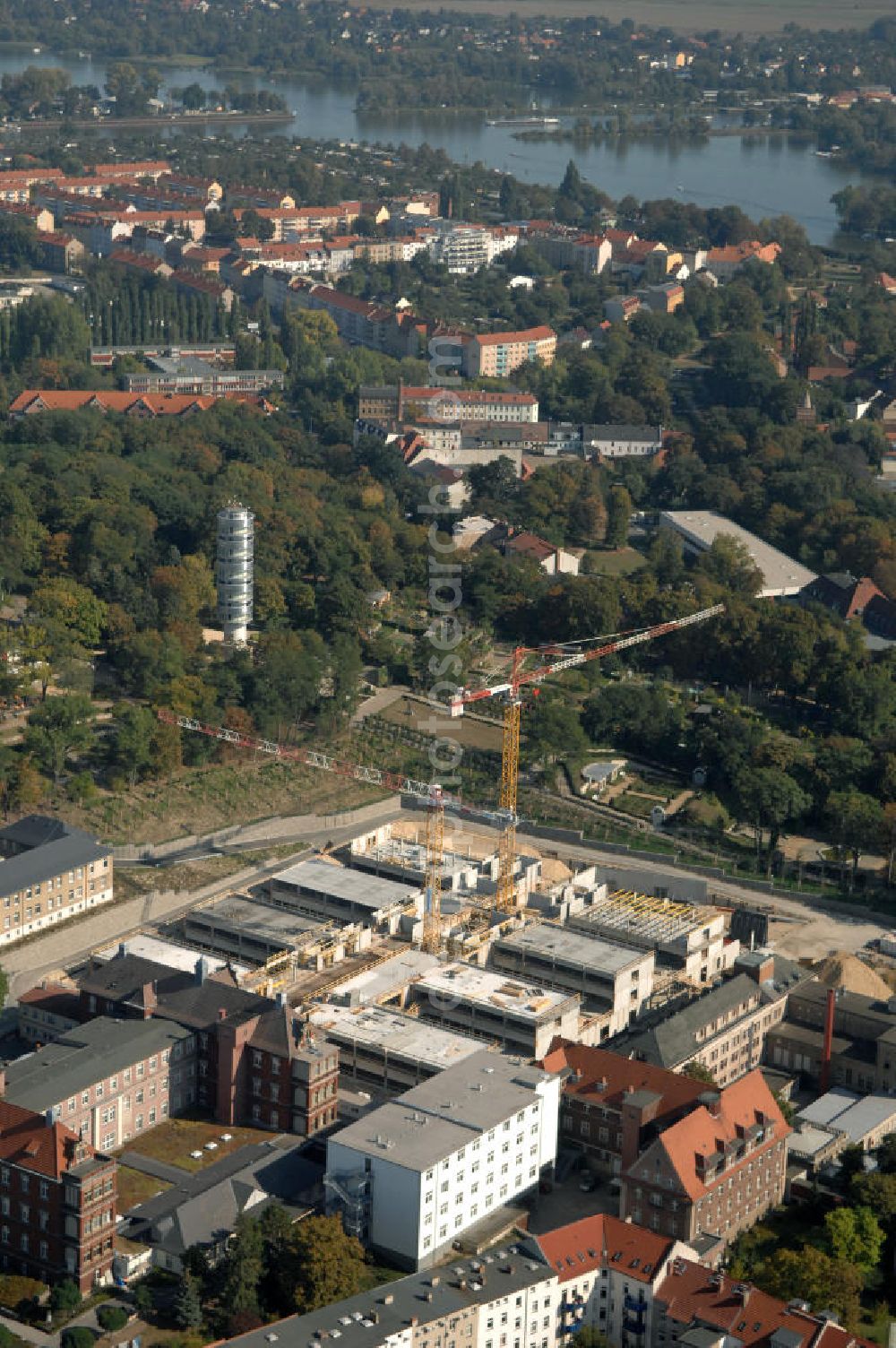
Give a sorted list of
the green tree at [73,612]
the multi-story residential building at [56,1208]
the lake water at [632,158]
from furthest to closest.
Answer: the lake water at [632,158]
the green tree at [73,612]
the multi-story residential building at [56,1208]

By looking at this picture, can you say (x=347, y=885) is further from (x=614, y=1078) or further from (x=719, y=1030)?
(x=614, y=1078)

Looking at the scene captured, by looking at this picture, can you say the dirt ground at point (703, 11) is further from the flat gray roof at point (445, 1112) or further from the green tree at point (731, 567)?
the flat gray roof at point (445, 1112)

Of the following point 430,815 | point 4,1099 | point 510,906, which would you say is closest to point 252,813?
point 430,815

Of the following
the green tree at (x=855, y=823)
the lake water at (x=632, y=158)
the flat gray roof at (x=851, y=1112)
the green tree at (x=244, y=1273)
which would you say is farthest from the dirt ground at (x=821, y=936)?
the lake water at (x=632, y=158)

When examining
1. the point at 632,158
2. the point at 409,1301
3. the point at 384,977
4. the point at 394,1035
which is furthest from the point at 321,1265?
the point at 632,158

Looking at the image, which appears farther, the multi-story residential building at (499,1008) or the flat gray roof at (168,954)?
the flat gray roof at (168,954)

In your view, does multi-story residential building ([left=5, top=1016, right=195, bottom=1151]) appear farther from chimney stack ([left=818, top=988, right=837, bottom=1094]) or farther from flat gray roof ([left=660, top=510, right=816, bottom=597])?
flat gray roof ([left=660, top=510, right=816, bottom=597])
